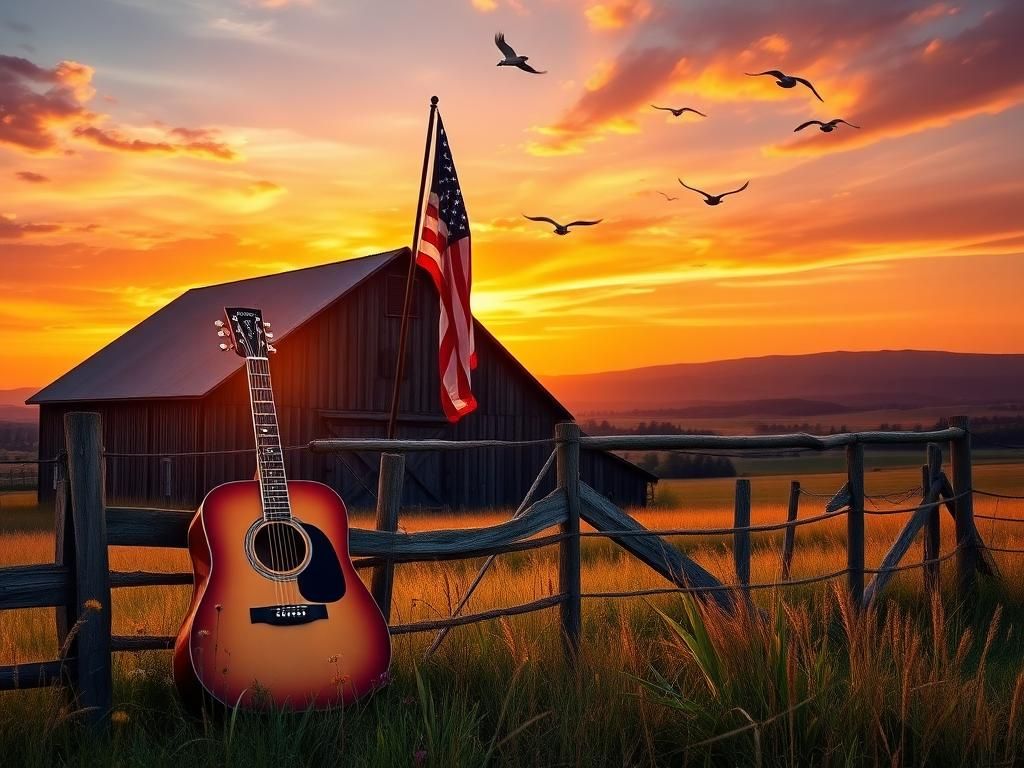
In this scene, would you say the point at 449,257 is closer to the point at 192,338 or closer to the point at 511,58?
the point at 511,58

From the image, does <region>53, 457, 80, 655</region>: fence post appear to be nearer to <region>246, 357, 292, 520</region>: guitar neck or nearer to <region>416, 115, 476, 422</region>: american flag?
<region>246, 357, 292, 520</region>: guitar neck

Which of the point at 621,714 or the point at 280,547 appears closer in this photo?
the point at 621,714

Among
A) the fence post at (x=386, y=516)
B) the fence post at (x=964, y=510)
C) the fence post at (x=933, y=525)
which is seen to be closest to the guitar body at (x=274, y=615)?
the fence post at (x=386, y=516)

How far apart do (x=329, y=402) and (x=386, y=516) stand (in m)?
18.7

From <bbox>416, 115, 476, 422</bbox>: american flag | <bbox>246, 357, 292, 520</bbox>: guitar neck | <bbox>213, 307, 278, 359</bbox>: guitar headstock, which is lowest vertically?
<bbox>246, 357, 292, 520</bbox>: guitar neck

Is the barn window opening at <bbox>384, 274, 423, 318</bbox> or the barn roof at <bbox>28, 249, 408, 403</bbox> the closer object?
the barn roof at <bbox>28, 249, 408, 403</bbox>

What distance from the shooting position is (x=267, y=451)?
585 cm

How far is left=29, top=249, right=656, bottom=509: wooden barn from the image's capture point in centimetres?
2411

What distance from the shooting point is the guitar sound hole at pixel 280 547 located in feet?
18.1

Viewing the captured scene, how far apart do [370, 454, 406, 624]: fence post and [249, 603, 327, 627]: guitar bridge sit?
1.19 m

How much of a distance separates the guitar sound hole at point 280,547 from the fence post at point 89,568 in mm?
761

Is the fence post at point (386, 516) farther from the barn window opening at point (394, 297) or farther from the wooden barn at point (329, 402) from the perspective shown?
the barn window opening at point (394, 297)

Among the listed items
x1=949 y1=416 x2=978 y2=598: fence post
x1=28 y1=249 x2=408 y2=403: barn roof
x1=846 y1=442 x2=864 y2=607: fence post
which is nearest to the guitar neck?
x1=846 y1=442 x2=864 y2=607: fence post

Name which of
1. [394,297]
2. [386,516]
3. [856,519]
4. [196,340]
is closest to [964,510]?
[856,519]
